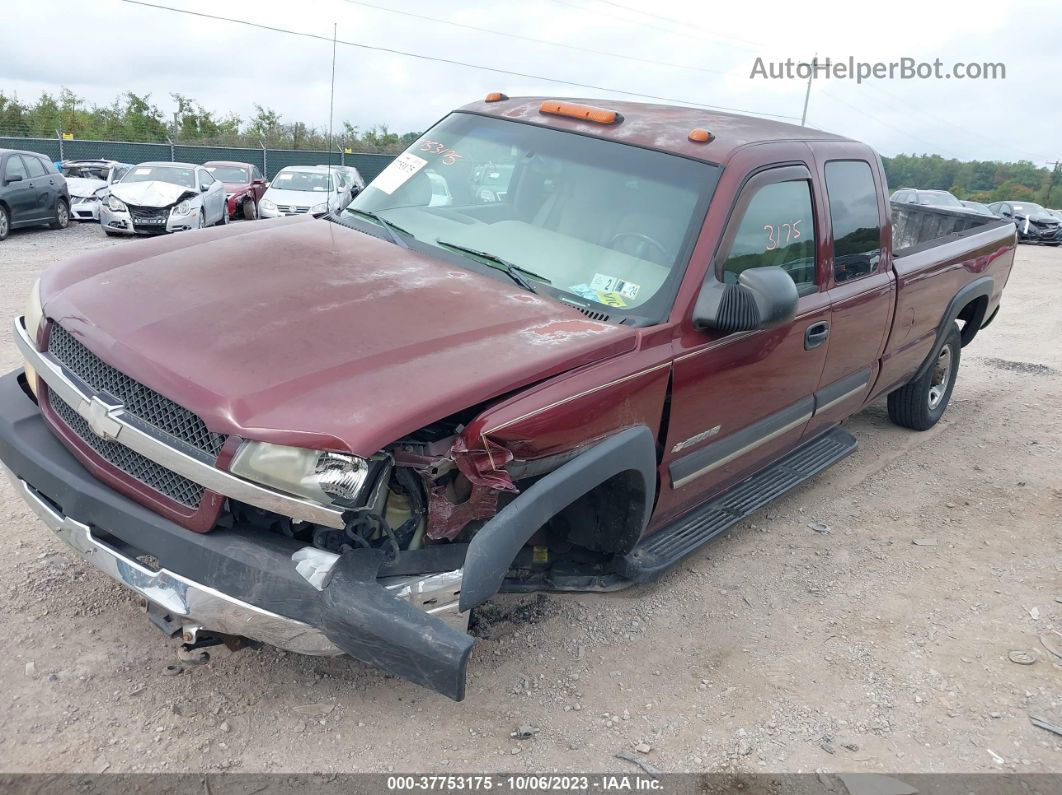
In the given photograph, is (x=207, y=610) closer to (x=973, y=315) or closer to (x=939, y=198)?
(x=973, y=315)

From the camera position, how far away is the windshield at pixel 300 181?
16969 mm

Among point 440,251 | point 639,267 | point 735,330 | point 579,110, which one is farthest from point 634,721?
point 579,110

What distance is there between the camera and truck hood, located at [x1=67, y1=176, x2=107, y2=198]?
664 inches

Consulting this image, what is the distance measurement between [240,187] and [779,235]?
1736cm

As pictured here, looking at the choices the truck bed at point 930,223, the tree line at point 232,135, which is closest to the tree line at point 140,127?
the tree line at point 232,135

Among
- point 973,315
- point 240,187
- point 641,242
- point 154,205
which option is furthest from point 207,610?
point 240,187

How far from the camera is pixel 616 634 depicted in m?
3.63

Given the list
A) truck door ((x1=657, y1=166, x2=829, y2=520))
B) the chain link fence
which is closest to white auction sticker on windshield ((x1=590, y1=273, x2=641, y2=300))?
truck door ((x1=657, y1=166, x2=829, y2=520))

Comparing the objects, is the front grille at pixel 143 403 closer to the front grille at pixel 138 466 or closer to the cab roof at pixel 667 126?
the front grille at pixel 138 466

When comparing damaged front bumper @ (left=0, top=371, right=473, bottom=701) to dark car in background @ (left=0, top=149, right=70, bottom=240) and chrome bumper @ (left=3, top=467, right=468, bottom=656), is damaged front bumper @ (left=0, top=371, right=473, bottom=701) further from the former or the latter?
dark car in background @ (left=0, top=149, right=70, bottom=240)

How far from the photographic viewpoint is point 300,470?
7.99 ft

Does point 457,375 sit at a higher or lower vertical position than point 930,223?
lower

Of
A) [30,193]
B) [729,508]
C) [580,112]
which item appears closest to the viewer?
[580,112]

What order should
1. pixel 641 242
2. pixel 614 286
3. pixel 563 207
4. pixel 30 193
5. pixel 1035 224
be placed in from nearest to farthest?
pixel 614 286 < pixel 641 242 < pixel 563 207 < pixel 30 193 < pixel 1035 224
